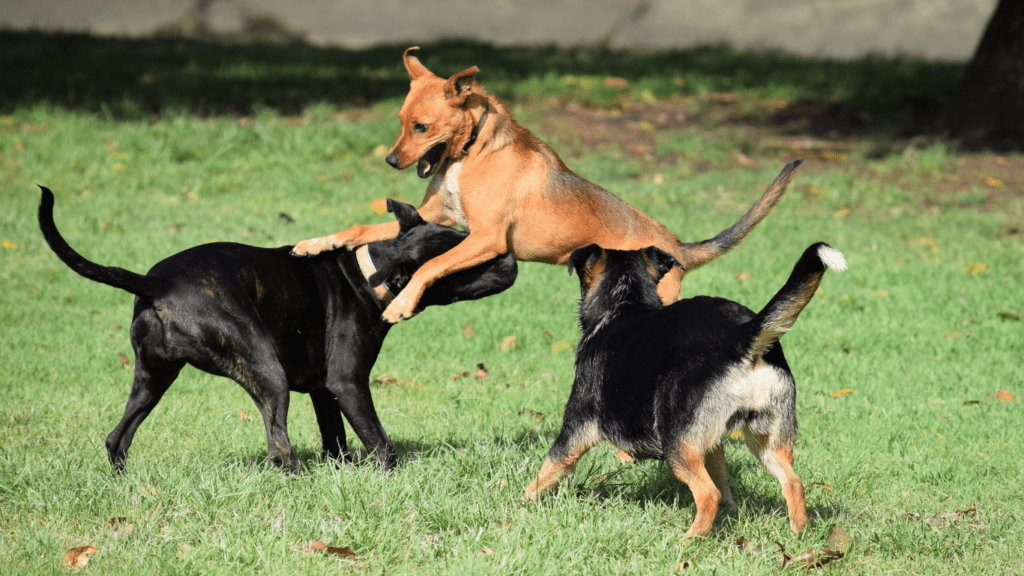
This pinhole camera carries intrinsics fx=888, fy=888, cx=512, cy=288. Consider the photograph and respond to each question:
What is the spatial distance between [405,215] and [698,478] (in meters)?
2.15

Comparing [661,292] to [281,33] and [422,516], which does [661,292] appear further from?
[281,33]

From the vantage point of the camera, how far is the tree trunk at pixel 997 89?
12859 mm

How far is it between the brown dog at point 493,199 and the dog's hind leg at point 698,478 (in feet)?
4.21

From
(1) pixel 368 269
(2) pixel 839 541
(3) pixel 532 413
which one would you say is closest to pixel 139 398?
(1) pixel 368 269

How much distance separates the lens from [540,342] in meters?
7.69

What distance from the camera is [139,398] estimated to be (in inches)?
181

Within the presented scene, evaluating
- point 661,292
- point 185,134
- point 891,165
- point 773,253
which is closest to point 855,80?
point 891,165

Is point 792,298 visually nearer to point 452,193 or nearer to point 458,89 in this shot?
point 452,193

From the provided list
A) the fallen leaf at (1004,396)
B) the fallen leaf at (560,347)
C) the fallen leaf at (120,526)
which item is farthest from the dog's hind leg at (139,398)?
the fallen leaf at (1004,396)

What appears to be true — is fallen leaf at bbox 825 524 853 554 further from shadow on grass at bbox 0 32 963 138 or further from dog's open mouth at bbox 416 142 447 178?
shadow on grass at bbox 0 32 963 138

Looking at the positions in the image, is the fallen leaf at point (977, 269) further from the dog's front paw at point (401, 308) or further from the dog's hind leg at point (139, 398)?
the dog's hind leg at point (139, 398)

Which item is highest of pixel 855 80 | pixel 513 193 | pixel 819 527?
pixel 855 80

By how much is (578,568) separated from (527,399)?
267 centimetres

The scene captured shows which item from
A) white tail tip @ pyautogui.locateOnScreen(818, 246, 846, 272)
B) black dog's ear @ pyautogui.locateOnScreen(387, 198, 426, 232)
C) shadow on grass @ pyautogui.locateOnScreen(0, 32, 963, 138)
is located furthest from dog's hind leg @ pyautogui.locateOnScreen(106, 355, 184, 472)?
shadow on grass @ pyautogui.locateOnScreen(0, 32, 963, 138)
